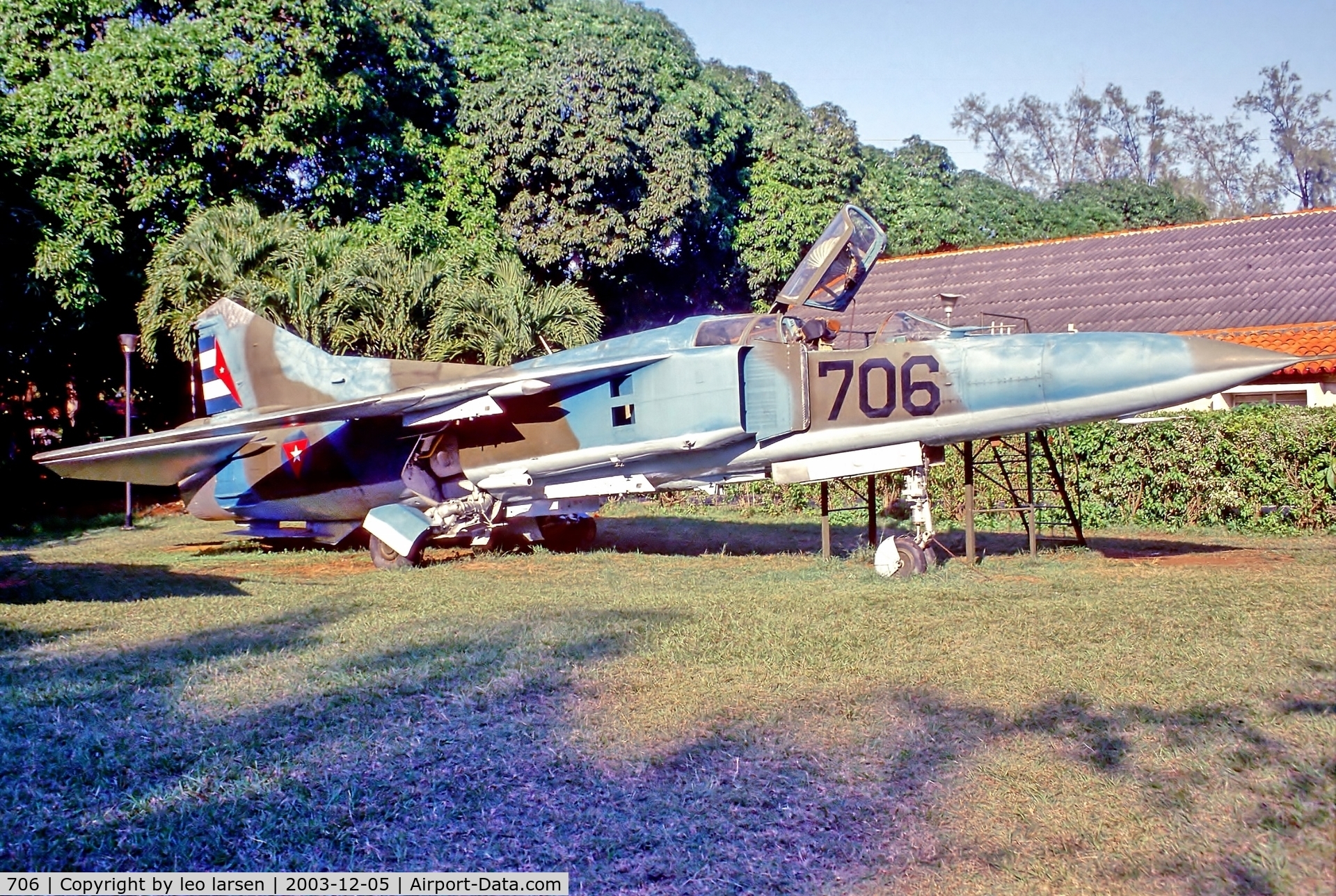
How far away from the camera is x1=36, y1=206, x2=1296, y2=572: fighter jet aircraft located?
33.6 ft

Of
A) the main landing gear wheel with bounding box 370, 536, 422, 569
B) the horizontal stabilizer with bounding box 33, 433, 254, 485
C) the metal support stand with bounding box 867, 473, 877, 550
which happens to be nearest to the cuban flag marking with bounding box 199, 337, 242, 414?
the horizontal stabilizer with bounding box 33, 433, 254, 485

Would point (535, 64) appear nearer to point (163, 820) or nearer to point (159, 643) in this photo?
point (159, 643)

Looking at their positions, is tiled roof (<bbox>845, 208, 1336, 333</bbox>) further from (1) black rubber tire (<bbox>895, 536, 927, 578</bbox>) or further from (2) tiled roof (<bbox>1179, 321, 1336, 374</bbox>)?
(1) black rubber tire (<bbox>895, 536, 927, 578</bbox>)

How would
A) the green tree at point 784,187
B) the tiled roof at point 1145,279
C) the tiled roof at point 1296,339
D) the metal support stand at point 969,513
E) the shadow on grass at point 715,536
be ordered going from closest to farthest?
the metal support stand at point 969,513
the shadow on grass at point 715,536
the tiled roof at point 1296,339
the tiled roof at point 1145,279
the green tree at point 784,187

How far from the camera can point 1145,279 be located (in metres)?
24.4

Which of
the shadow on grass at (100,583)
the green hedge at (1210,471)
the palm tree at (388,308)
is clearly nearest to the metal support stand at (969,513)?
the green hedge at (1210,471)

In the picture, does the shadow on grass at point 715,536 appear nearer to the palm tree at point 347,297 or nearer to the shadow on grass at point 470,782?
the palm tree at point 347,297

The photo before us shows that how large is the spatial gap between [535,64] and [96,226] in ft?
38.0

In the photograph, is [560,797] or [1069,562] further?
[1069,562]

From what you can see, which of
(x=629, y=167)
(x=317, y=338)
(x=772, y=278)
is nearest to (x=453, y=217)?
(x=629, y=167)

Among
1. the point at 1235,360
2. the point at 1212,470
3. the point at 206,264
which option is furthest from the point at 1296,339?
the point at 206,264

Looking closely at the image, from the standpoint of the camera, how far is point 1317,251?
23.5 m

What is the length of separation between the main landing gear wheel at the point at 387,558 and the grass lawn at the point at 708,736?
300cm

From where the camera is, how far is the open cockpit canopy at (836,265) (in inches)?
452
